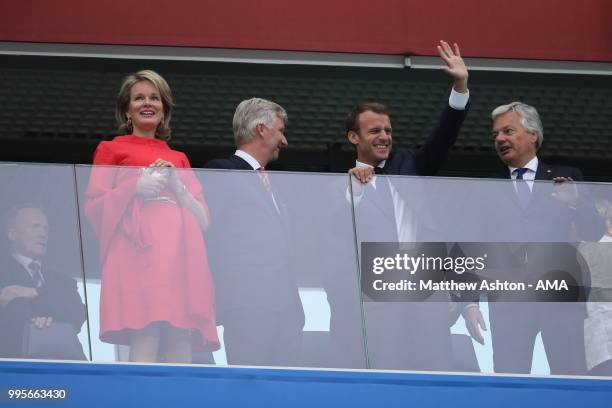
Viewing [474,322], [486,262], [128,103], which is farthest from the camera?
[128,103]

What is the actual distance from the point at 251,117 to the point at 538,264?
1.55m

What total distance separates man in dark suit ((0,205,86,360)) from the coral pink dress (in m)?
0.14

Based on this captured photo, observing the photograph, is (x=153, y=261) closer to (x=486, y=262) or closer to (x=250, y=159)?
(x=250, y=159)

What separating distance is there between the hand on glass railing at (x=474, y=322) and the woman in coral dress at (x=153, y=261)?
3.46 ft

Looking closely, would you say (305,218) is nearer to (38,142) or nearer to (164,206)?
(164,206)

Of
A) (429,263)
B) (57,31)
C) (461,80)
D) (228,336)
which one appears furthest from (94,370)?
(57,31)

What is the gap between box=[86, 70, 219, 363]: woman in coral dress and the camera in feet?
16.4

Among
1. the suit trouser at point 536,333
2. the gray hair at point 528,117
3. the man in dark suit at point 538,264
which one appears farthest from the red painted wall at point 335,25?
the suit trouser at point 536,333

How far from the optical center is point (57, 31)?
8898mm

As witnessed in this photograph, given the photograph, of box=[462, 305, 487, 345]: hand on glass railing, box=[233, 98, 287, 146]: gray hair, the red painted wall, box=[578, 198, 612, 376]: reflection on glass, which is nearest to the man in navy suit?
box=[233, 98, 287, 146]: gray hair

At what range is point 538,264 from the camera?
5371 millimetres

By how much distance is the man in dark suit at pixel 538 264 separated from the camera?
522cm

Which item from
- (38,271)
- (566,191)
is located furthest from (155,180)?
(566,191)

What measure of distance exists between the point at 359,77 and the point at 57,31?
2.29m
